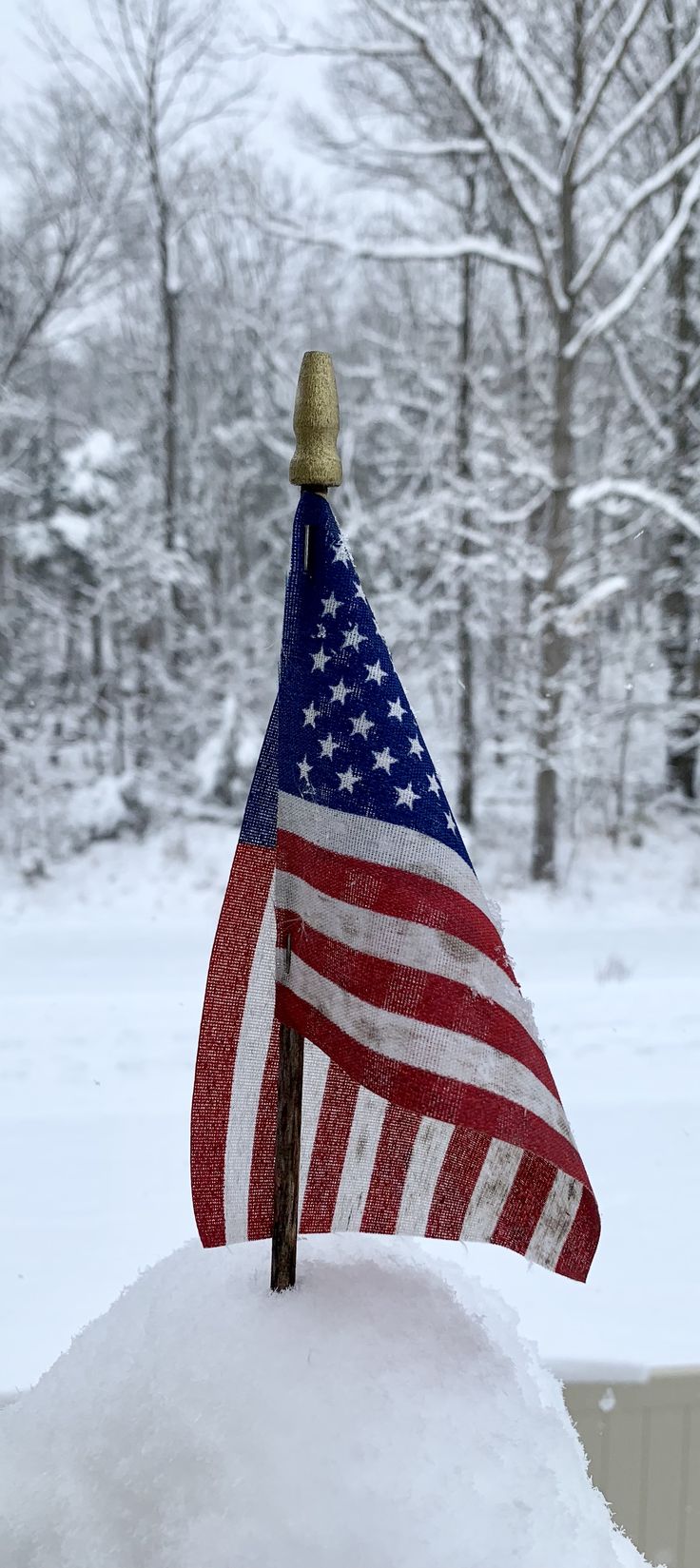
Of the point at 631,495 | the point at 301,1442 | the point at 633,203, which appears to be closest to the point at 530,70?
the point at 633,203

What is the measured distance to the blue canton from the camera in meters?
0.70

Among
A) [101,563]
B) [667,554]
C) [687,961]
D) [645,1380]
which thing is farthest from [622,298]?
[645,1380]

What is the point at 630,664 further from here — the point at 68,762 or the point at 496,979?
the point at 496,979

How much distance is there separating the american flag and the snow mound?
2.5 inches

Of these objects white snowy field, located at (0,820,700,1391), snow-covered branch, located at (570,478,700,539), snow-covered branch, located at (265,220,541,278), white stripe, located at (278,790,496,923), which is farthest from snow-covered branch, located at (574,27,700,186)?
white stripe, located at (278,790,496,923)

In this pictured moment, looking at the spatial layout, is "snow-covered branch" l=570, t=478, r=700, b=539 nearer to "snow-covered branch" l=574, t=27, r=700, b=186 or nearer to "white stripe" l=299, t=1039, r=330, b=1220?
"snow-covered branch" l=574, t=27, r=700, b=186

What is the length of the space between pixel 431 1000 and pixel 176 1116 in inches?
64.6

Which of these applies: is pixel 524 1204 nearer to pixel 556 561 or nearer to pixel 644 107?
pixel 556 561

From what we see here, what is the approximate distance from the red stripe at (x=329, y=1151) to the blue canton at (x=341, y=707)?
200 millimetres

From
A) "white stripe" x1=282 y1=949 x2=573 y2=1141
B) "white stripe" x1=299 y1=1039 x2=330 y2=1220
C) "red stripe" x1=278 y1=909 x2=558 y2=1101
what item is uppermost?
"red stripe" x1=278 y1=909 x2=558 y2=1101

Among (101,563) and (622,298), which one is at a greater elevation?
(622,298)

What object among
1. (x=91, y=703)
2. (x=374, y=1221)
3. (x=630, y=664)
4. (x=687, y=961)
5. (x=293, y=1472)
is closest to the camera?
(x=293, y=1472)

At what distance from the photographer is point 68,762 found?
6.54 m

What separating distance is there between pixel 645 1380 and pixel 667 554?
5.70 m
